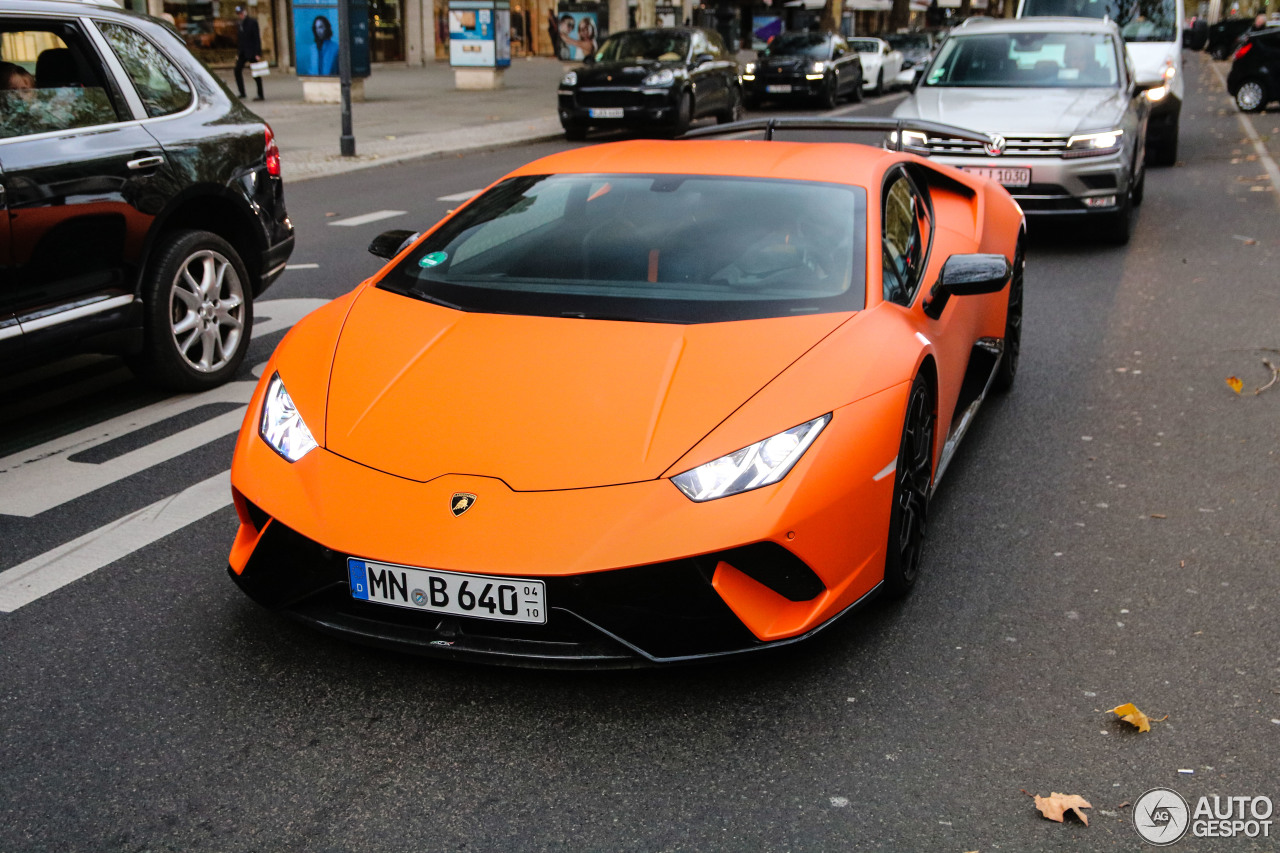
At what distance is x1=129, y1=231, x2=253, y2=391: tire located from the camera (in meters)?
5.82

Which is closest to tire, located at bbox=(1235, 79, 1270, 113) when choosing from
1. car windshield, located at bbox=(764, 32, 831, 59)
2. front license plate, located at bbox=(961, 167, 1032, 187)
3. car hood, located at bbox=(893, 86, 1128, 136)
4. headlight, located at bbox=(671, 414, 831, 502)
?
car windshield, located at bbox=(764, 32, 831, 59)

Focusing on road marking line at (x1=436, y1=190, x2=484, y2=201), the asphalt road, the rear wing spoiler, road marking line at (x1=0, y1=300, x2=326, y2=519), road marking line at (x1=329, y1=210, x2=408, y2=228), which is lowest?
the asphalt road

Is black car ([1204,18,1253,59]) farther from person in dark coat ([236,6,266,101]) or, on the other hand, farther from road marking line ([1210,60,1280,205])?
person in dark coat ([236,6,266,101])

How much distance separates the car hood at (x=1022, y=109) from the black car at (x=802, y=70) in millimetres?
16908

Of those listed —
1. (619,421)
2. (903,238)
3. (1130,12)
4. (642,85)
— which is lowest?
(619,421)

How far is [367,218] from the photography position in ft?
39.5

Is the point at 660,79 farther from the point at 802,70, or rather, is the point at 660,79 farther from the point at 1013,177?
the point at 1013,177

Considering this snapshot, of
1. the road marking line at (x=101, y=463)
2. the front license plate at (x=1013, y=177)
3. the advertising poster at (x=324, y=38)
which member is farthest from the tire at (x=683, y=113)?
the road marking line at (x=101, y=463)

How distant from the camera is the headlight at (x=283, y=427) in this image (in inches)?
136

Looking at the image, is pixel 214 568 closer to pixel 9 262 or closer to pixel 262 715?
pixel 262 715

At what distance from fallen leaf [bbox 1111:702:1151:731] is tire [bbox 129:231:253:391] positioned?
14.3 ft

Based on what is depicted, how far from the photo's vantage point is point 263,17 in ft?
116

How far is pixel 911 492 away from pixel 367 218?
9088 mm

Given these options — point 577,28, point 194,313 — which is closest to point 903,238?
point 194,313
